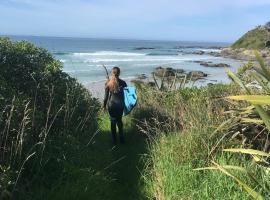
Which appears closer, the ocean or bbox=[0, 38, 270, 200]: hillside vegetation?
bbox=[0, 38, 270, 200]: hillside vegetation

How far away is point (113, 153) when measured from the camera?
9.62 metres

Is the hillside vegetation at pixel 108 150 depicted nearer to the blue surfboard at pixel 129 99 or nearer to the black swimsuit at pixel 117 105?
the black swimsuit at pixel 117 105

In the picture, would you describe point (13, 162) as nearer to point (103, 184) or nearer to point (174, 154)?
point (103, 184)

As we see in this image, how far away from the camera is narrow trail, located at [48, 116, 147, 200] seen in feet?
21.2

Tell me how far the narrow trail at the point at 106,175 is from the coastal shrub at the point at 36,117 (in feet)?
0.84

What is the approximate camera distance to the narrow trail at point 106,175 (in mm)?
6461

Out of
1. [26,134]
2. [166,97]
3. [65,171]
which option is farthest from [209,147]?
[166,97]

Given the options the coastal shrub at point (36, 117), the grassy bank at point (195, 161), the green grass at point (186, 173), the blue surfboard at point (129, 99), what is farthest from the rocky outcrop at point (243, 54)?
the green grass at point (186, 173)

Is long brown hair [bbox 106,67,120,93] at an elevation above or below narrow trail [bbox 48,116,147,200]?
above

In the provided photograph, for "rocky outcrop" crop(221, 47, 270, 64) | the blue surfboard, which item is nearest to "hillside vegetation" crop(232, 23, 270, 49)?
"rocky outcrop" crop(221, 47, 270, 64)

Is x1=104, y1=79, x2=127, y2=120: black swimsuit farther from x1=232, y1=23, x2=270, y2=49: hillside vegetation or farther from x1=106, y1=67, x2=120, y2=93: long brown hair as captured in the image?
x1=232, y1=23, x2=270, y2=49: hillside vegetation

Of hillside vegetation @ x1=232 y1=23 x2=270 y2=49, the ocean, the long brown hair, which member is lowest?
the ocean

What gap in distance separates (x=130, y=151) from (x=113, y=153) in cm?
33

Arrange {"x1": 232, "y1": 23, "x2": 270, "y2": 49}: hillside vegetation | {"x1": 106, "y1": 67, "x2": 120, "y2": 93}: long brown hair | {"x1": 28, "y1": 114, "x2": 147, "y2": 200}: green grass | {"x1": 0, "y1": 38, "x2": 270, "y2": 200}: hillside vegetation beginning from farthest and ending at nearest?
{"x1": 232, "y1": 23, "x2": 270, "y2": 49}: hillside vegetation
{"x1": 106, "y1": 67, "x2": 120, "y2": 93}: long brown hair
{"x1": 28, "y1": 114, "x2": 147, "y2": 200}: green grass
{"x1": 0, "y1": 38, "x2": 270, "y2": 200}: hillside vegetation
